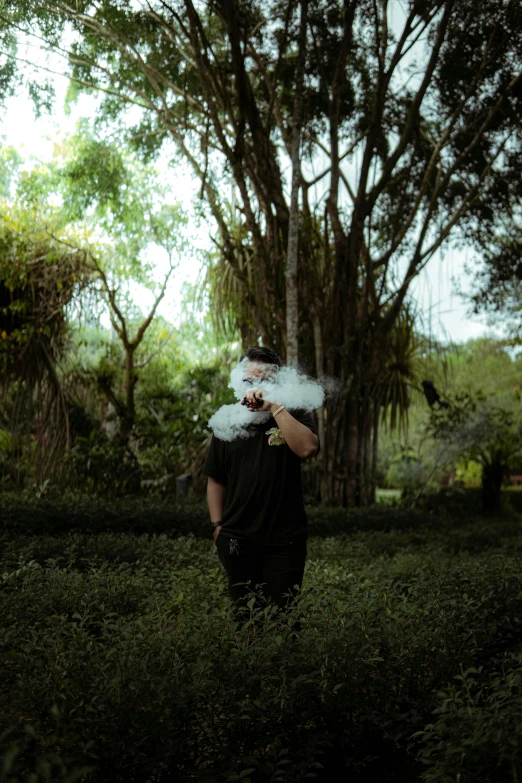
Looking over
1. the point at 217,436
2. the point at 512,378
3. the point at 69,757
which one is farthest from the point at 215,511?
the point at 512,378

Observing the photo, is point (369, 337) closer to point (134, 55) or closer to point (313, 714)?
point (134, 55)

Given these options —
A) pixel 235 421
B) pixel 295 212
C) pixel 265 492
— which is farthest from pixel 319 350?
pixel 265 492

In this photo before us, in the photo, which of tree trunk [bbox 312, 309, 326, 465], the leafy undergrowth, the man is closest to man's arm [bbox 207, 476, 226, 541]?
the man

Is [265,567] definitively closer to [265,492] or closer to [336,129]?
[265,492]

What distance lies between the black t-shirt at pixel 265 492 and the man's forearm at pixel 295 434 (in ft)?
0.29

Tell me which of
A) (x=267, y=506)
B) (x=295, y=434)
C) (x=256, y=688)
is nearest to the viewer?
(x=256, y=688)

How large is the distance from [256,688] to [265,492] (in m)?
0.93

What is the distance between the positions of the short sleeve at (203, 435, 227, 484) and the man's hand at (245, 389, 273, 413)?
30 cm

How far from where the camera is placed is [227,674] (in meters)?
2.61

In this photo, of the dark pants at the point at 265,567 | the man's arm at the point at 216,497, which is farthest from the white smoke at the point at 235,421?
the dark pants at the point at 265,567

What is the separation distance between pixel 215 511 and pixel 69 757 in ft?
5.44

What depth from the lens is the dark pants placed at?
3.35 metres

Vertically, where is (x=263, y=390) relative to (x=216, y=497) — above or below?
above

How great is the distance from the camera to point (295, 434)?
327 cm
